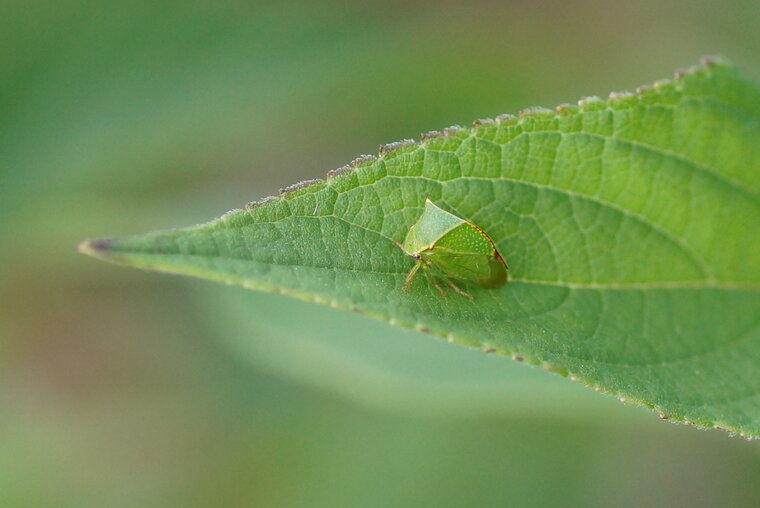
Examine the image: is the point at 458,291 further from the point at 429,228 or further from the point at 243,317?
the point at 243,317

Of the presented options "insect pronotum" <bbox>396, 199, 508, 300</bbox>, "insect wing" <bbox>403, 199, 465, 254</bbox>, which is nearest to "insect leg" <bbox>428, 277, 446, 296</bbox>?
"insect pronotum" <bbox>396, 199, 508, 300</bbox>

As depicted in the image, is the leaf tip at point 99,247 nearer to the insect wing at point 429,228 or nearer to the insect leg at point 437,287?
the insect wing at point 429,228

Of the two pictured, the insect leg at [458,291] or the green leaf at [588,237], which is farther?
the insect leg at [458,291]

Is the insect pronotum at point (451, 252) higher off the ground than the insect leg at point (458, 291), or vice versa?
the insect pronotum at point (451, 252)

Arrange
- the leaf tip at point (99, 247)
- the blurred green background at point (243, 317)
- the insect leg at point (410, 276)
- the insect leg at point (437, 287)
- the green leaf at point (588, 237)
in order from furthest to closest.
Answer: the blurred green background at point (243, 317)
the insect leg at point (437, 287)
the insect leg at point (410, 276)
the green leaf at point (588, 237)
the leaf tip at point (99, 247)

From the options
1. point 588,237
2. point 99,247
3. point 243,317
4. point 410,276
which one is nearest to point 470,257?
point 410,276

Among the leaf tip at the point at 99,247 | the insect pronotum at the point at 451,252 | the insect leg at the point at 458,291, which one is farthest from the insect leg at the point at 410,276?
the leaf tip at the point at 99,247

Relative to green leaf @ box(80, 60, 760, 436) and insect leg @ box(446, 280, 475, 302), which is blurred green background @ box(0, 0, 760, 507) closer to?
green leaf @ box(80, 60, 760, 436)
